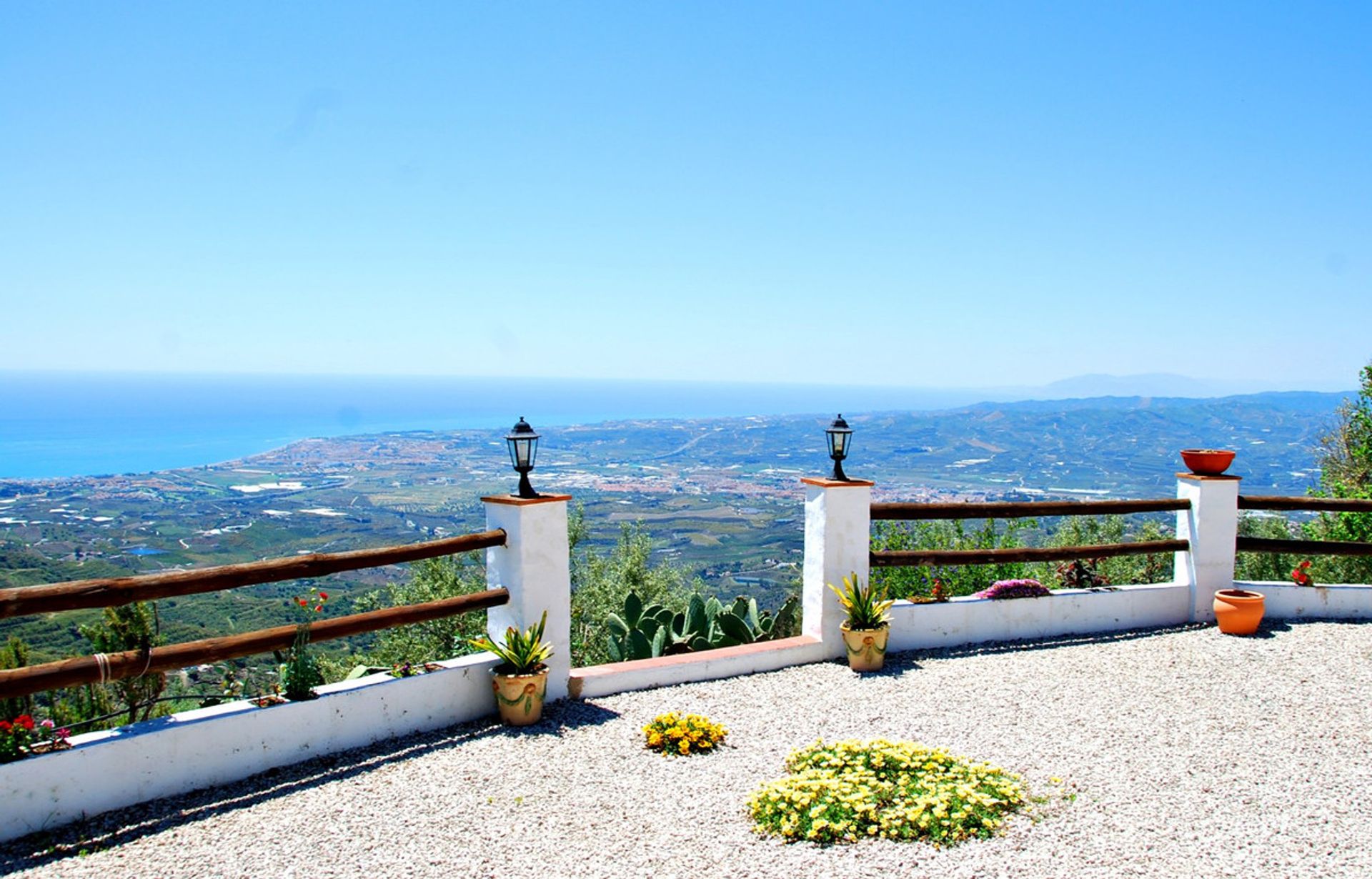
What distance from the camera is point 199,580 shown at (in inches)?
162

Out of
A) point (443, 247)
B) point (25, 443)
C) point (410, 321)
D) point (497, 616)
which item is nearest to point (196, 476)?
point (410, 321)

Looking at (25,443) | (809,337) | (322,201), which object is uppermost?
(322,201)

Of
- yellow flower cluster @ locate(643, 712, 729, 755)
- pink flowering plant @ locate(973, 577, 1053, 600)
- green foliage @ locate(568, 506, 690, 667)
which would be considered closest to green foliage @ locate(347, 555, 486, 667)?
green foliage @ locate(568, 506, 690, 667)

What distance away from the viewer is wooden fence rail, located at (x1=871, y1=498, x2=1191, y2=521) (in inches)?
256

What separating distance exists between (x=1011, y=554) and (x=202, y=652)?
19.4 feet

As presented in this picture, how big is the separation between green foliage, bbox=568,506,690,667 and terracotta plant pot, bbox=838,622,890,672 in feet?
18.9

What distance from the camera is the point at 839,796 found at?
3.69 metres

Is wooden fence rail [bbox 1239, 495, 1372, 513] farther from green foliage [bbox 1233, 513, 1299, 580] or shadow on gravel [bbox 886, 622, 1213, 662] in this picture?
green foliage [bbox 1233, 513, 1299, 580]

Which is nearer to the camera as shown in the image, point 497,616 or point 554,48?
point 497,616

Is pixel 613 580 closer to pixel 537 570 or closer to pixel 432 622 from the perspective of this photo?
pixel 432 622

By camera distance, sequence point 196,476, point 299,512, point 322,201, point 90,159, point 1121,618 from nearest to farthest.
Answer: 1. point 1121,618
2. point 90,159
3. point 322,201
4. point 299,512
5. point 196,476

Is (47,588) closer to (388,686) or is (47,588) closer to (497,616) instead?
(388,686)

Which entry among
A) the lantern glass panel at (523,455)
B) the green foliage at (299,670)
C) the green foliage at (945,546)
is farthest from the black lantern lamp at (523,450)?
the green foliage at (945,546)

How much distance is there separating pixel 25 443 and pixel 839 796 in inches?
7380
